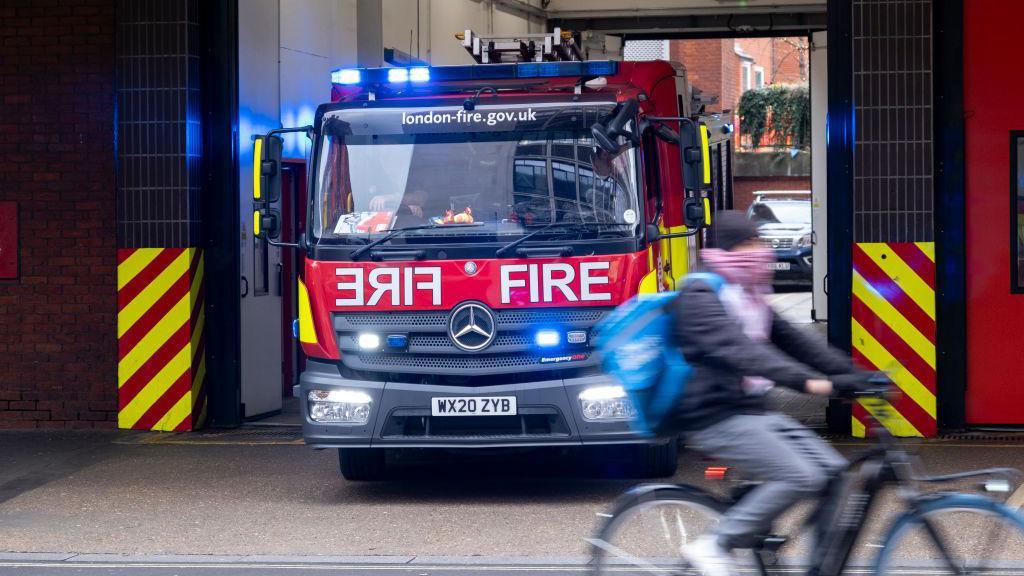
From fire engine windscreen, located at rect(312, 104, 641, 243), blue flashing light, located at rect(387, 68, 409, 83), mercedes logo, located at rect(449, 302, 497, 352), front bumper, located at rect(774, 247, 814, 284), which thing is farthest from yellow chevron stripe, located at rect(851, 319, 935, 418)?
front bumper, located at rect(774, 247, 814, 284)

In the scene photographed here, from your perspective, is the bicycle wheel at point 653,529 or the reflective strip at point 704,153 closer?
the bicycle wheel at point 653,529

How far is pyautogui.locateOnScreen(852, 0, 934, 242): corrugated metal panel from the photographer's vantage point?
11.4 meters

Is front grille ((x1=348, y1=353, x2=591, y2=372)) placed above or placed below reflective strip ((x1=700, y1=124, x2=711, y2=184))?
below

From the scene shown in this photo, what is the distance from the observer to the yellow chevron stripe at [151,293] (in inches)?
481

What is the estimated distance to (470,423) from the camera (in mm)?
8859

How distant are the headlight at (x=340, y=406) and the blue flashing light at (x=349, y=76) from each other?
197 centimetres

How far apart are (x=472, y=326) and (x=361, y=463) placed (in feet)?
5.05

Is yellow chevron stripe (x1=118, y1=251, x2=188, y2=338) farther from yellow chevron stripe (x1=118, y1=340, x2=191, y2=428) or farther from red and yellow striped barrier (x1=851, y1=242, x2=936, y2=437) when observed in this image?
red and yellow striped barrier (x1=851, y1=242, x2=936, y2=437)

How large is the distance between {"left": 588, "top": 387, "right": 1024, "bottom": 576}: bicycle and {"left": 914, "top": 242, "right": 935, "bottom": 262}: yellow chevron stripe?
619 cm

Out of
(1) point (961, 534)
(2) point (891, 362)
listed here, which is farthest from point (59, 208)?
(1) point (961, 534)

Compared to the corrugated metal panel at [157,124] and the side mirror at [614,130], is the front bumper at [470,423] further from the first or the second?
the corrugated metal panel at [157,124]

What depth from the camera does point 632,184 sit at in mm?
8945

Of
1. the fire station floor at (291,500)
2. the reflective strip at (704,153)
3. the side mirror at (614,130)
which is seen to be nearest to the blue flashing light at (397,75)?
the side mirror at (614,130)

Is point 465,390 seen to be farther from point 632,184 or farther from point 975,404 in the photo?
point 975,404
